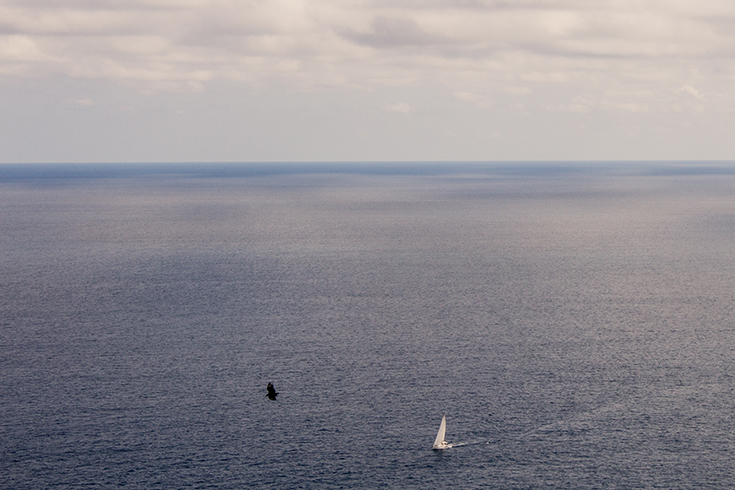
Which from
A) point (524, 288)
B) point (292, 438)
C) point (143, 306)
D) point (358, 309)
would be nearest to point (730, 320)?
point (524, 288)

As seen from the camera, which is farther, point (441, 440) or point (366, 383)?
point (366, 383)

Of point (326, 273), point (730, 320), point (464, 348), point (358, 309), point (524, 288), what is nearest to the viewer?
point (464, 348)

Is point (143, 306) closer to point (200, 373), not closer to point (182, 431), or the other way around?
point (200, 373)

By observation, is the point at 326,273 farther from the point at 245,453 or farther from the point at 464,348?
the point at 245,453

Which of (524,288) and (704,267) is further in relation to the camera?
(704,267)

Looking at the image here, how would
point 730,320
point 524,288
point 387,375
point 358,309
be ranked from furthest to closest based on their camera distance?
point 524,288
point 358,309
point 730,320
point 387,375

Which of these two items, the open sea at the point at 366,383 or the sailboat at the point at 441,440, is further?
the sailboat at the point at 441,440

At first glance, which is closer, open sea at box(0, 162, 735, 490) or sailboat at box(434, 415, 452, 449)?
open sea at box(0, 162, 735, 490)

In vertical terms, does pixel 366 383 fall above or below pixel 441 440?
above

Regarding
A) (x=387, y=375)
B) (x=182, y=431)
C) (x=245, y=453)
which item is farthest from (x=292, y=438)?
(x=387, y=375)
